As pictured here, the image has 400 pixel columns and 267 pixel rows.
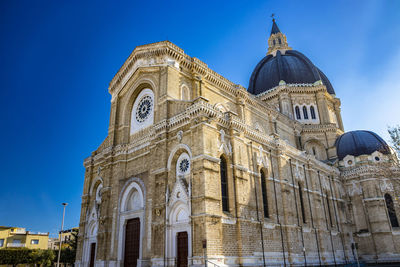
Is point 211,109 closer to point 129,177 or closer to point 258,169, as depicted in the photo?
point 258,169

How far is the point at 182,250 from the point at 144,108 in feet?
46.8

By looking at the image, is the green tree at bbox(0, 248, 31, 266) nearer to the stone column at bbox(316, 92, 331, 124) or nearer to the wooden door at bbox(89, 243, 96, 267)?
the wooden door at bbox(89, 243, 96, 267)

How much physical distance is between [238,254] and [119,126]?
58.8 feet

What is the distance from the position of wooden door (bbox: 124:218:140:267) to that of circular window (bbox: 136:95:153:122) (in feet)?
31.5

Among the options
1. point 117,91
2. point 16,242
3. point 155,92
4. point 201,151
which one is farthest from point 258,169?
point 16,242

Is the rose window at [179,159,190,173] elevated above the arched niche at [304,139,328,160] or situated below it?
below

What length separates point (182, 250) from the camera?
20094 mm

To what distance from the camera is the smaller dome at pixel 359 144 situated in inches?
1567

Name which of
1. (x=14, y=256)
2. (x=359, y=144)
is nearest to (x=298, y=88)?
(x=359, y=144)

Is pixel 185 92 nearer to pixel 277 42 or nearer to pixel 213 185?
pixel 213 185

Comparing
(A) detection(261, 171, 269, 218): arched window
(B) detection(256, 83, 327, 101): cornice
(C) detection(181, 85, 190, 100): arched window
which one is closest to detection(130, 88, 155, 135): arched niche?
(C) detection(181, 85, 190, 100): arched window

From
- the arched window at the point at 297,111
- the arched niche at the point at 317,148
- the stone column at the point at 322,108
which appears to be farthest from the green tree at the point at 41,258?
the stone column at the point at 322,108

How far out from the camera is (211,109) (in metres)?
21.7

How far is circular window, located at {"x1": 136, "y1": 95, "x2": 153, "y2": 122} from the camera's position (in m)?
28.3
